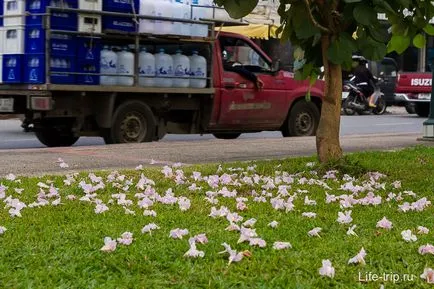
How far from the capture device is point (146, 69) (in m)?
12.3

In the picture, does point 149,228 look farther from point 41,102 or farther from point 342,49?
point 41,102

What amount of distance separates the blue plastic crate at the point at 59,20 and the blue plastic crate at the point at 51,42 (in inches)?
3.6

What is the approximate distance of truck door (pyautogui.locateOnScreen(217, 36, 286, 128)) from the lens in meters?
13.3

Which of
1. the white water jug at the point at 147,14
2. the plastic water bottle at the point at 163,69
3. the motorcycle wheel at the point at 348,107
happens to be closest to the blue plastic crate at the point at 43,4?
the white water jug at the point at 147,14

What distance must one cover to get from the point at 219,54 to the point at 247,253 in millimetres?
9136

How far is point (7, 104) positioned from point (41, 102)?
31.0 inches

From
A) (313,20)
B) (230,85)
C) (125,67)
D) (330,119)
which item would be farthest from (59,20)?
(313,20)

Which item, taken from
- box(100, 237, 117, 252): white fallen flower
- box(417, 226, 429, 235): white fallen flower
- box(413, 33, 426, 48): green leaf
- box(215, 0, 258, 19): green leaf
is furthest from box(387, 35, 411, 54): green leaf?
box(100, 237, 117, 252): white fallen flower

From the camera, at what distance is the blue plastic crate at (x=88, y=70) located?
11555mm

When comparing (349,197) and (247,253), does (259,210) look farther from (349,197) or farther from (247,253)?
(247,253)

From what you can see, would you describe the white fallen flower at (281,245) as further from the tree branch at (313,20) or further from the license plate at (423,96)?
the license plate at (423,96)

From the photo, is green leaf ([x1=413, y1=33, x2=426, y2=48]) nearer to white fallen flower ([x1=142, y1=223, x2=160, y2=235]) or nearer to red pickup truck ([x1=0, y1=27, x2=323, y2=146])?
white fallen flower ([x1=142, y1=223, x2=160, y2=235])

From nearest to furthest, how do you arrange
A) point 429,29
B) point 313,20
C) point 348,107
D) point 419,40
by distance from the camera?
point 313,20 → point 429,29 → point 419,40 → point 348,107

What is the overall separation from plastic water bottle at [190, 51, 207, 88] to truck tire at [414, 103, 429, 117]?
1456 cm
